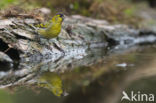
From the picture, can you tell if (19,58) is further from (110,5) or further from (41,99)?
(110,5)

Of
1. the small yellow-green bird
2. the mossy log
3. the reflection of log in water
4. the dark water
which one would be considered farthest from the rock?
the reflection of log in water

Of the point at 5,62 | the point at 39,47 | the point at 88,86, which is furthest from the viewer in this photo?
the point at 39,47

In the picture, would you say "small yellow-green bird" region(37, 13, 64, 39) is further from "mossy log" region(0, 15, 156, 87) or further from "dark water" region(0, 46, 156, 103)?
"dark water" region(0, 46, 156, 103)

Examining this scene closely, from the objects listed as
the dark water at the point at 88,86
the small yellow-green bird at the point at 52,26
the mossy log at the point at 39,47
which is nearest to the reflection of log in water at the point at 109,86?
the dark water at the point at 88,86

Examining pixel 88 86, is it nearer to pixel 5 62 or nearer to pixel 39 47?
pixel 5 62

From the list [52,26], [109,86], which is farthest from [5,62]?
[109,86]

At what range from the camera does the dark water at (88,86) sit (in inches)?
105

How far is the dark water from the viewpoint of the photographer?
267 centimetres

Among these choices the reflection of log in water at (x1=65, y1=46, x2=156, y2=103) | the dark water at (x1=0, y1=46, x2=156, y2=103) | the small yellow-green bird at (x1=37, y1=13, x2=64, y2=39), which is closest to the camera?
the dark water at (x1=0, y1=46, x2=156, y2=103)

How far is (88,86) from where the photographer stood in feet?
10.4

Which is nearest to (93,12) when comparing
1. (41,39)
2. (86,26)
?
(86,26)

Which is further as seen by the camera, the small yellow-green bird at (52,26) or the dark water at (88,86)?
the small yellow-green bird at (52,26)

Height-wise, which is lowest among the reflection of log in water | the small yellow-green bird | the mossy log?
the reflection of log in water

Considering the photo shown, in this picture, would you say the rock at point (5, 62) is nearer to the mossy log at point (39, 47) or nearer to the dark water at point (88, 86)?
the mossy log at point (39, 47)
